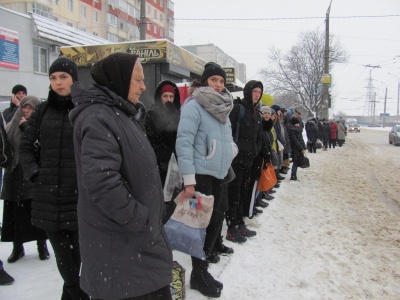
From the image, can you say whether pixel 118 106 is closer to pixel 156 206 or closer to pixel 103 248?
pixel 156 206

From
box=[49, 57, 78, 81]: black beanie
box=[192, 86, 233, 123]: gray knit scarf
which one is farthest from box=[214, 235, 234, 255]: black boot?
box=[49, 57, 78, 81]: black beanie

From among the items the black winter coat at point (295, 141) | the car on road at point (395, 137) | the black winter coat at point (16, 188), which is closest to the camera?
the black winter coat at point (16, 188)

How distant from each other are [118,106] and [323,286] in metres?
2.84

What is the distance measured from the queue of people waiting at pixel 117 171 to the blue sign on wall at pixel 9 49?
14.1m

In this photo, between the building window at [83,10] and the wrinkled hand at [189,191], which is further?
the building window at [83,10]

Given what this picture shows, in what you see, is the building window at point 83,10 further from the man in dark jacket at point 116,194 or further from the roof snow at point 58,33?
the man in dark jacket at point 116,194

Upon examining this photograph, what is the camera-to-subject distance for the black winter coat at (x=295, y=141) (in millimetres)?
9594

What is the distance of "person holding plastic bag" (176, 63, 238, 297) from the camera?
3049 millimetres

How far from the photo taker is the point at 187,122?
310cm

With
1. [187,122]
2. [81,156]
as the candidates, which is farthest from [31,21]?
[81,156]

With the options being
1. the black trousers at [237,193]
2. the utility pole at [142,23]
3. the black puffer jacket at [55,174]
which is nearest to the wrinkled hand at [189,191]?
the black puffer jacket at [55,174]

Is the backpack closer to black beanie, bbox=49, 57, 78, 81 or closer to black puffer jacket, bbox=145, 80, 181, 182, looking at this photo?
black beanie, bbox=49, 57, 78, 81

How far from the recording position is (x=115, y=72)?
72.9 inches

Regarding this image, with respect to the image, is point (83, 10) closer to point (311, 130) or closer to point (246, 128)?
point (311, 130)
